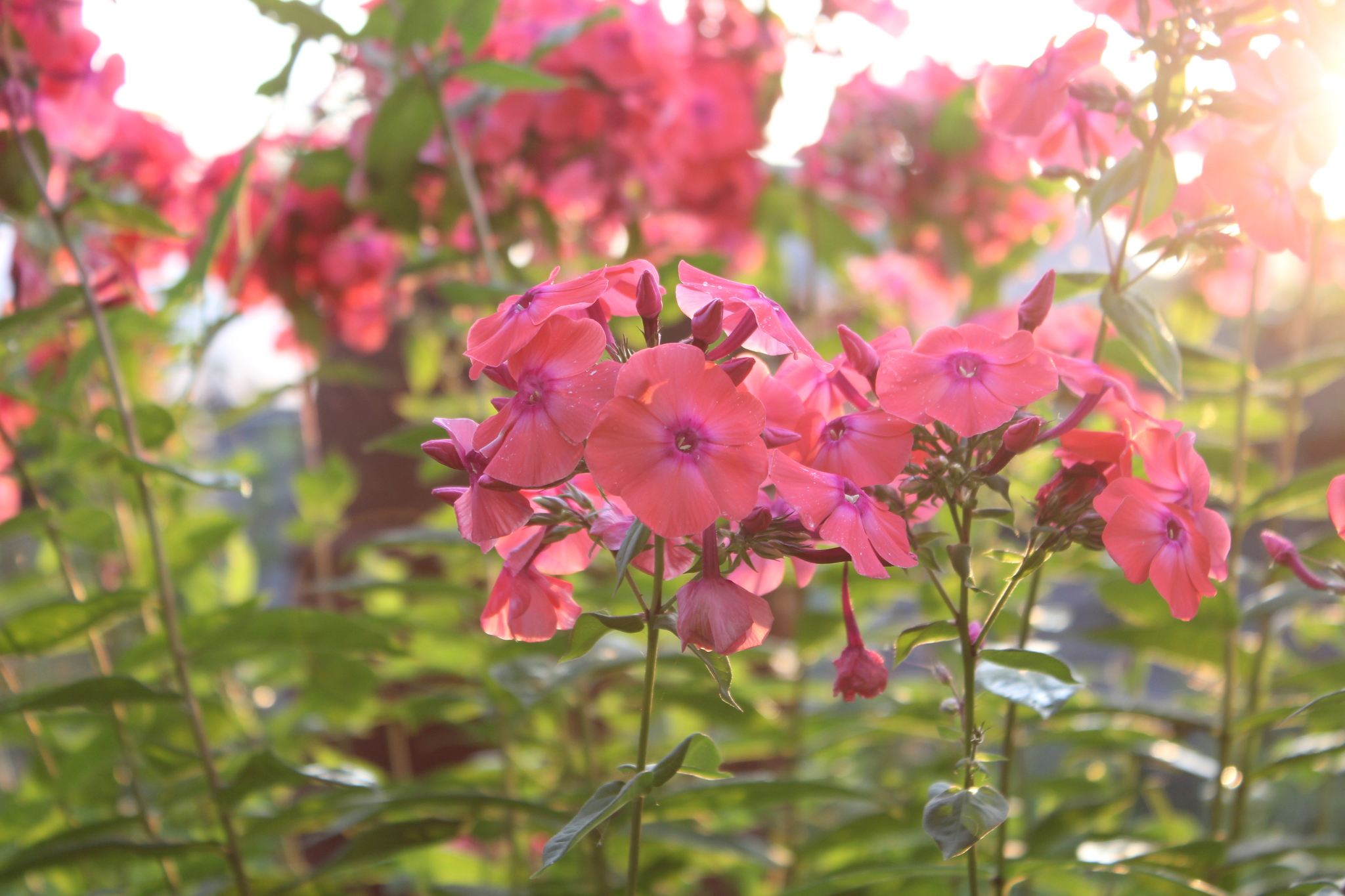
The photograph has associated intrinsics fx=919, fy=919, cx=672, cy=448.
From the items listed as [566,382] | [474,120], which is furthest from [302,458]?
[566,382]

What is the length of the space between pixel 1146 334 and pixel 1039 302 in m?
0.08

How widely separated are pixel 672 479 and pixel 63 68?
0.74 m

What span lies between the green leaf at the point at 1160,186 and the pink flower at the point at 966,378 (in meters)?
0.16

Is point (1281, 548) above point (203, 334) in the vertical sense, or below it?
below

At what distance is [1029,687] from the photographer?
451mm

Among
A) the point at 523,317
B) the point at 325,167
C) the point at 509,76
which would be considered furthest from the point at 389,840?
the point at 325,167

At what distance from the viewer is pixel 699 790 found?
2.15 ft

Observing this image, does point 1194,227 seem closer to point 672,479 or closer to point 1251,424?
point 672,479

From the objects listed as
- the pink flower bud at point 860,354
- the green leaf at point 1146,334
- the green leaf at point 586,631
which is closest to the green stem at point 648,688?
the green leaf at point 586,631

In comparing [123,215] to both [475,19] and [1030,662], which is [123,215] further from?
[1030,662]

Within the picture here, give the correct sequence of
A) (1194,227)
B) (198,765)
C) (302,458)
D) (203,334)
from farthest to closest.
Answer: (302,458)
(198,765)
(203,334)
(1194,227)

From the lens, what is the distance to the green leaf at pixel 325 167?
98cm

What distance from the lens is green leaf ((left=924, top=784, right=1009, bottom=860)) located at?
1.13ft

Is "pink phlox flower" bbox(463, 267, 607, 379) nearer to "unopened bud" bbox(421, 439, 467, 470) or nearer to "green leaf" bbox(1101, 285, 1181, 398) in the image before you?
"unopened bud" bbox(421, 439, 467, 470)
